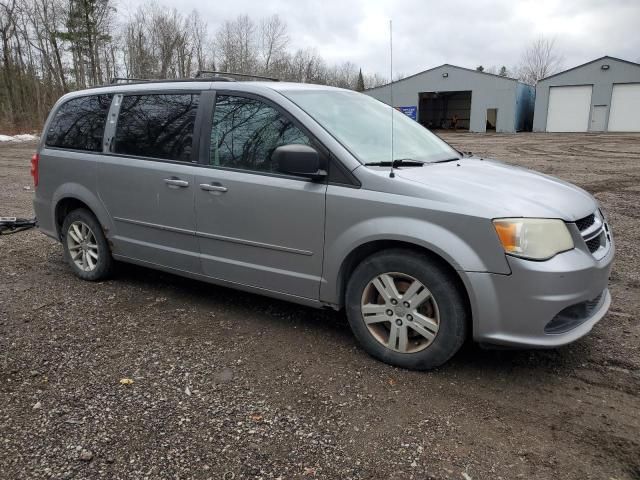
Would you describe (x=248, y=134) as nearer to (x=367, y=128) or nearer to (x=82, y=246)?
(x=367, y=128)

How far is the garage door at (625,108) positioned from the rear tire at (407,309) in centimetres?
4343

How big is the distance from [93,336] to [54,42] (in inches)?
1648

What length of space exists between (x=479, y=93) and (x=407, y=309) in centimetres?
4562

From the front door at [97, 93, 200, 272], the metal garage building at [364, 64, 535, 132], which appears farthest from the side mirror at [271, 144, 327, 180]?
the metal garage building at [364, 64, 535, 132]

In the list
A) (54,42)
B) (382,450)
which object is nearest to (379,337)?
(382,450)

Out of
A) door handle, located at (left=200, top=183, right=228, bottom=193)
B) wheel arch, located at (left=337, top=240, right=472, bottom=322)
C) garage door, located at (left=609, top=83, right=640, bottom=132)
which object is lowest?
wheel arch, located at (left=337, top=240, right=472, bottom=322)

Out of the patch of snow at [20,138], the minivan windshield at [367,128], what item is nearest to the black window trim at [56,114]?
the minivan windshield at [367,128]

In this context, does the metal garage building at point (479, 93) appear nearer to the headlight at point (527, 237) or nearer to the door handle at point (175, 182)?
the door handle at point (175, 182)

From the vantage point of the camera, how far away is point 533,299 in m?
2.79

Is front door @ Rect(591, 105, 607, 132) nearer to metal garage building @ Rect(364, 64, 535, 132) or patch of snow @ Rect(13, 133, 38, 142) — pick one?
metal garage building @ Rect(364, 64, 535, 132)

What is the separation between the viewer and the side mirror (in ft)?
10.8

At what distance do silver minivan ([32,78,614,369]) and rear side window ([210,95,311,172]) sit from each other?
12mm

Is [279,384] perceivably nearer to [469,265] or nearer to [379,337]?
[379,337]

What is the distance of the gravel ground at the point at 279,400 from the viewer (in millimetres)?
2424
